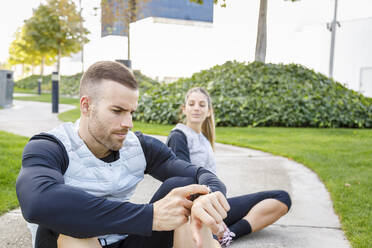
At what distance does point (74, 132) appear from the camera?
220 cm

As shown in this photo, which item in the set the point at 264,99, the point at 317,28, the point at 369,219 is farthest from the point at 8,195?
the point at 317,28

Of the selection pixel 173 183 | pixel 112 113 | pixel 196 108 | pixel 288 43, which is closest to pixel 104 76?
pixel 112 113

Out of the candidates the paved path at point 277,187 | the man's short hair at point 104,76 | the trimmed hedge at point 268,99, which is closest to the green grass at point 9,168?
the paved path at point 277,187

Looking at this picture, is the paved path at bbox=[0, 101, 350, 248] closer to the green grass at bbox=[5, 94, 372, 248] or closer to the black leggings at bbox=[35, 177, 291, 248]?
the green grass at bbox=[5, 94, 372, 248]

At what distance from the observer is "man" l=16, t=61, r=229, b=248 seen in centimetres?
166

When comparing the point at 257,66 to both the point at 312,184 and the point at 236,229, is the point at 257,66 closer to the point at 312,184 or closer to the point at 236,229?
the point at 312,184

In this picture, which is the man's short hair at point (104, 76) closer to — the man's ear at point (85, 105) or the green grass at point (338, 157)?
the man's ear at point (85, 105)

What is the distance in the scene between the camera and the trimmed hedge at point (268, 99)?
35.9 feet

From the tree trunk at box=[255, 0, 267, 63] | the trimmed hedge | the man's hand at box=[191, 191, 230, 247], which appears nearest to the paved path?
the man's hand at box=[191, 191, 230, 247]

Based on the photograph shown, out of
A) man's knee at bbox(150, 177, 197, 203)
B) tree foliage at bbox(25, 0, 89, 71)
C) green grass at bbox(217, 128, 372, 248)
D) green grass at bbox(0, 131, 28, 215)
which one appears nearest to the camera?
man's knee at bbox(150, 177, 197, 203)

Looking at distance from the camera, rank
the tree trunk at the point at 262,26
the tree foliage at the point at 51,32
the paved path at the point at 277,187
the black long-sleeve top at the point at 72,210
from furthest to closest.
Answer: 1. the tree foliage at the point at 51,32
2. the tree trunk at the point at 262,26
3. the paved path at the point at 277,187
4. the black long-sleeve top at the point at 72,210

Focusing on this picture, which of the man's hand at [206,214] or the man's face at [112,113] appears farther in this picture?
the man's face at [112,113]

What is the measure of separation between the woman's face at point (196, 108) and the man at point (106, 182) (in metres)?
1.48

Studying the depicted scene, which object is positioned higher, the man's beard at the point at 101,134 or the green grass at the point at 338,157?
the man's beard at the point at 101,134
